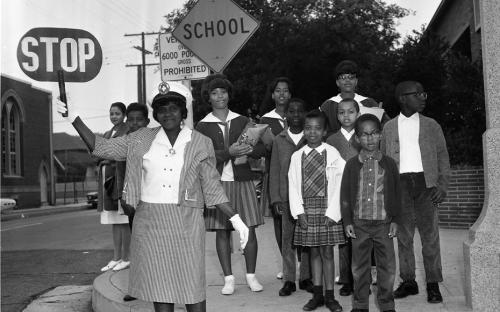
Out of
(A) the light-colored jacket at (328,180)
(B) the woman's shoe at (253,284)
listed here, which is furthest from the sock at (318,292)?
(B) the woman's shoe at (253,284)

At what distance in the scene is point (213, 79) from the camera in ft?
20.3

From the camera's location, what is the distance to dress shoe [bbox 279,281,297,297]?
232 inches

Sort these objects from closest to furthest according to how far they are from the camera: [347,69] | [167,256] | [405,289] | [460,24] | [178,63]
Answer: [167,256] < [405,289] < [347,69] < [178,63] < [460,24]

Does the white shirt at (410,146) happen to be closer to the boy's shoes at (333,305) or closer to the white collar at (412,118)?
the white collar at (412,118)

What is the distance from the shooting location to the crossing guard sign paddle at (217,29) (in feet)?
23.8

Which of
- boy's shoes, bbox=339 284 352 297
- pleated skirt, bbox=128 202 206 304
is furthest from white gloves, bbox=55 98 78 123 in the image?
boy's shoes, bbox=339 284 352 297

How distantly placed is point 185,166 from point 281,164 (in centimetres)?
187

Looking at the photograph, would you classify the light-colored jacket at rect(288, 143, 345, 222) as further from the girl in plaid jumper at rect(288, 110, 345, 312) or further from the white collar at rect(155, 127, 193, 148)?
the white collar at rect(155, 127, 193, 148)

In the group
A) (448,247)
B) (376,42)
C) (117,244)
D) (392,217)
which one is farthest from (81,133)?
(376,42)

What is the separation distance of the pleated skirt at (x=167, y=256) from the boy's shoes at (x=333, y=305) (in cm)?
143

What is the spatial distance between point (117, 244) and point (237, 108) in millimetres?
21092

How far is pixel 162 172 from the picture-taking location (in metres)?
4.23

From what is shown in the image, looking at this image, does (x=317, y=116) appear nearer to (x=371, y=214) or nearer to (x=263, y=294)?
(x=371, y=214)

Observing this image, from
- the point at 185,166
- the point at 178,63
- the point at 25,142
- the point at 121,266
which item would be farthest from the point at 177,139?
the point at 25,142
